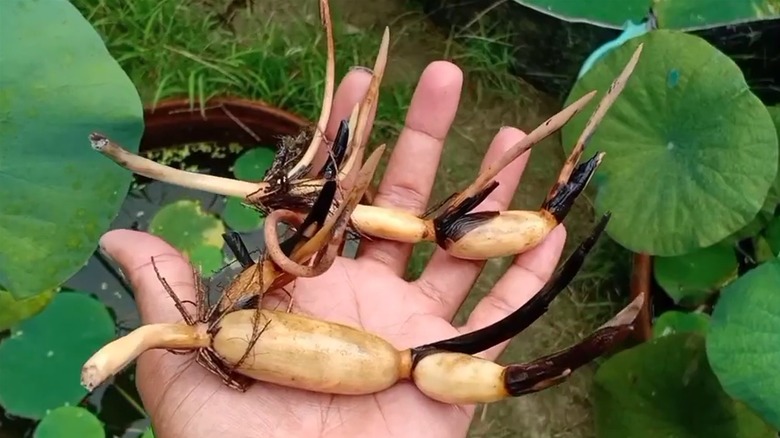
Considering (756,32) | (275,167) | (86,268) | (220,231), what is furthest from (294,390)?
(756,32)

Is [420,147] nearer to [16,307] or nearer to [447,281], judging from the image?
[447,281]

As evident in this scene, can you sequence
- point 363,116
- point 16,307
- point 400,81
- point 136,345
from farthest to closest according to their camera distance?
1. point 400,81
2. point 16,307
3. point 363,116
4. point 136,345

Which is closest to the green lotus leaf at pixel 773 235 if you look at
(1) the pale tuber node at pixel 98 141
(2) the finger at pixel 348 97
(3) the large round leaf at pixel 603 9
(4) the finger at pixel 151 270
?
(3) the large round leaf at pixel 603 9

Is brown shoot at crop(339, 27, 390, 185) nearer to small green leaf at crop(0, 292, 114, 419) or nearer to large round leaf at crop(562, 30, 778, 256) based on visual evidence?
large round leaf at crop(562, 30, 778, 256)

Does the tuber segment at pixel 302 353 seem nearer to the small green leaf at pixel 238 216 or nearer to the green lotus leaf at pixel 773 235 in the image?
the small green leaf at pixel 238 216

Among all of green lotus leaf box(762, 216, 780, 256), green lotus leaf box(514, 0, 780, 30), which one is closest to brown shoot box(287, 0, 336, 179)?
green lotus leaf box(514, 0, 780, 30)

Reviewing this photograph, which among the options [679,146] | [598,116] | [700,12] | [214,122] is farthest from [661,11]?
[214,122]

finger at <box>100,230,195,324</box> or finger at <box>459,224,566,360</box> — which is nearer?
finger at <box>100,230,195,324</box>

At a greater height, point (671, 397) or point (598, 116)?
point (598, 116)
